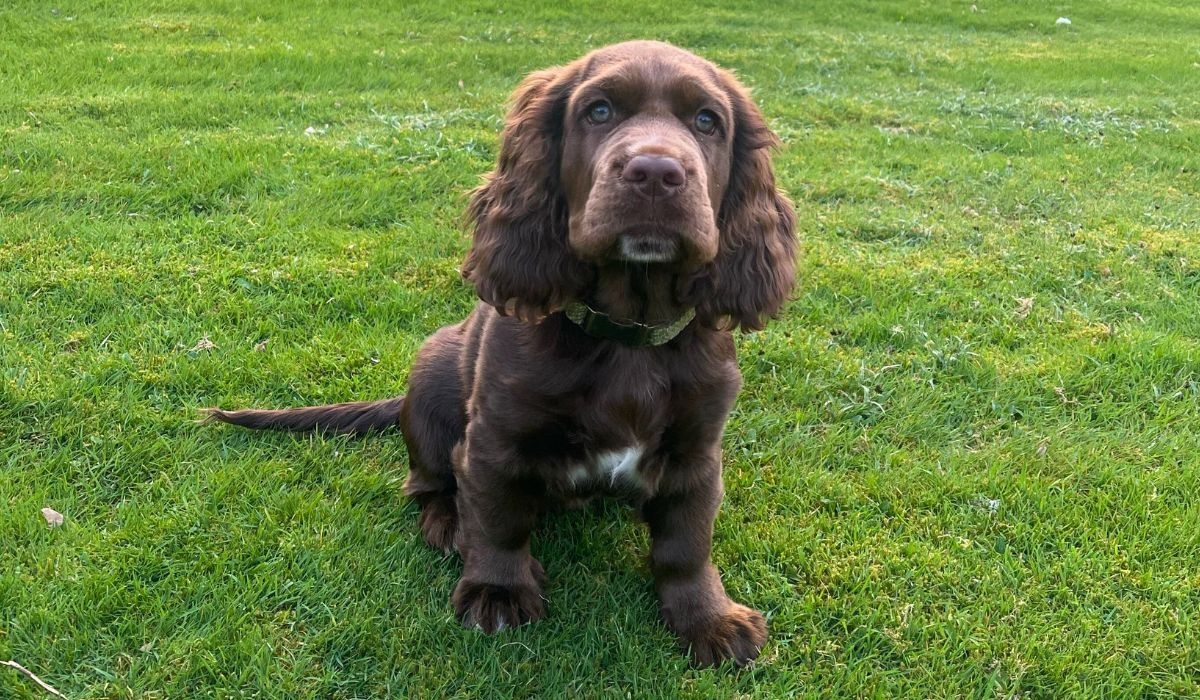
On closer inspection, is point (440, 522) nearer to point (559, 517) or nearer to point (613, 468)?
point (559, 517)

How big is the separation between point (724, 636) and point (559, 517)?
681mm

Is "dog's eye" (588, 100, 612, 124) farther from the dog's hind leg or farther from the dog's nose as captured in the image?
the dog's hind leg

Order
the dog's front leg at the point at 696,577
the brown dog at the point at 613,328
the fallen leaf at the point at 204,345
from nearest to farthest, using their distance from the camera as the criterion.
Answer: the brown dog at the point at 613,328, the dog's front leg at the point at 696,577, the fallen leaf at the point at 204,345

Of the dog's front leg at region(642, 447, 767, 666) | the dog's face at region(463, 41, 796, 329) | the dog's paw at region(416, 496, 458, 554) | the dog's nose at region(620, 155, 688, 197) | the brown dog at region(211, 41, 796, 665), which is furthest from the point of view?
the dog's paw at region(416, 496, 458, 554)

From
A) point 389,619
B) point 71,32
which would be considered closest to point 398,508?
point 389,619

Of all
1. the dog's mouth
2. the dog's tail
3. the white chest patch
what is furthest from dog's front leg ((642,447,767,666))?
the dog's tail

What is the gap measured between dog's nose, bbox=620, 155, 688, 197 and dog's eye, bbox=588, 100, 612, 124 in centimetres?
32

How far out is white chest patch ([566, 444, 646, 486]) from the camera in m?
2.14

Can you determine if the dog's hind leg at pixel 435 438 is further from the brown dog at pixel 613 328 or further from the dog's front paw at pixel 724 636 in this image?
the dog's front paw at pixel 724 636

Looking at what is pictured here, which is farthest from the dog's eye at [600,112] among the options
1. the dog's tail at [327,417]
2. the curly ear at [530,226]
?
the dog's tail at [327,417]

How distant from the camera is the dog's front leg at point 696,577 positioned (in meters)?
2.21

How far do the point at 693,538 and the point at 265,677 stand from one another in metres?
1.10

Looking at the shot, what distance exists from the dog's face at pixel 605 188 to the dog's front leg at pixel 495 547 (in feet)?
1.49

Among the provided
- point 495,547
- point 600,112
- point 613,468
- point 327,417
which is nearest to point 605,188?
point 600,112
